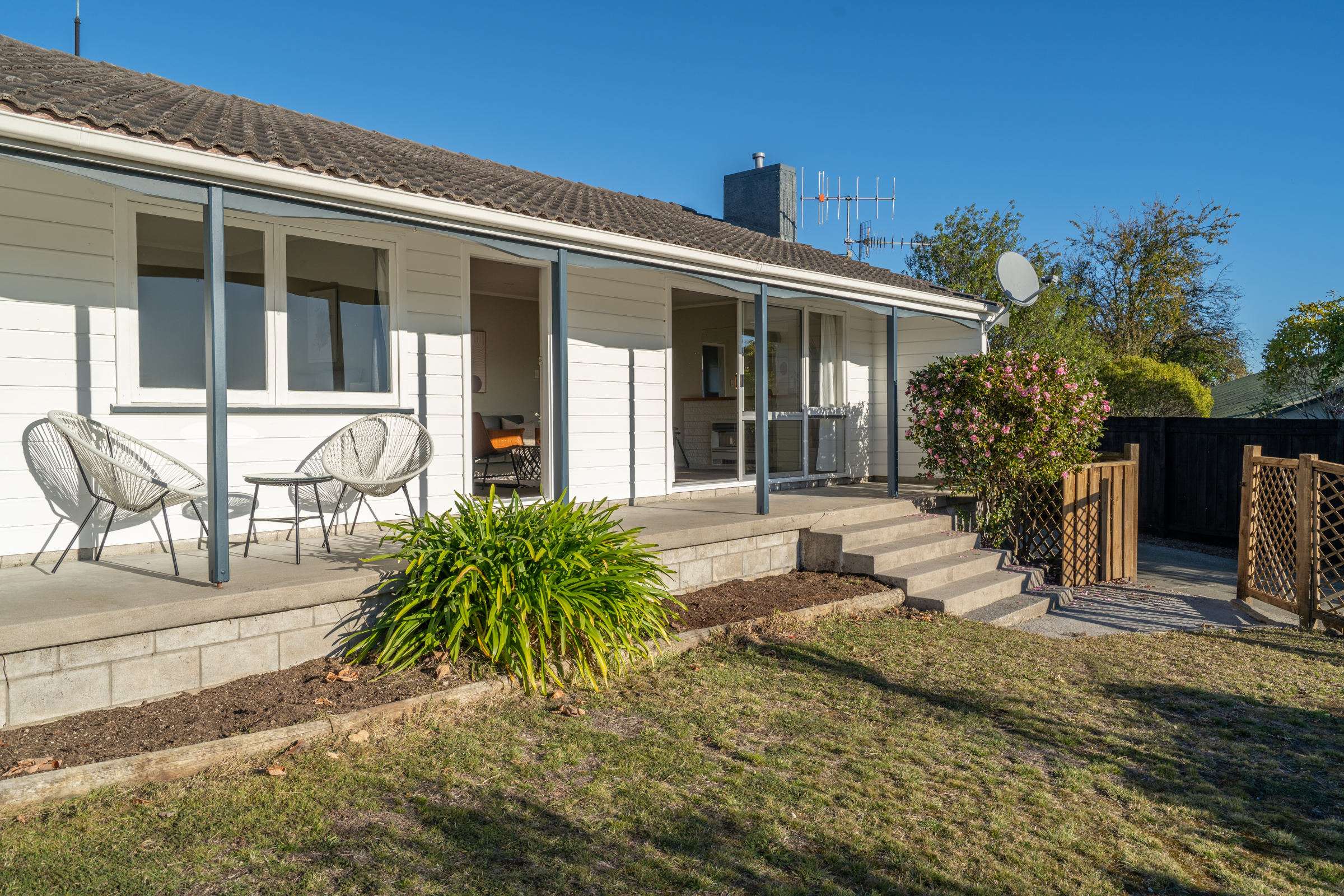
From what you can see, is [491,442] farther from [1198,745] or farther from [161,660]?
[1198,745]

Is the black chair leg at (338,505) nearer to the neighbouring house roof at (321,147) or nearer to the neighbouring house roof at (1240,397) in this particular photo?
the neighbouring house roof at (321,147)

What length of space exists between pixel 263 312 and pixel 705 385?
5.77 metres

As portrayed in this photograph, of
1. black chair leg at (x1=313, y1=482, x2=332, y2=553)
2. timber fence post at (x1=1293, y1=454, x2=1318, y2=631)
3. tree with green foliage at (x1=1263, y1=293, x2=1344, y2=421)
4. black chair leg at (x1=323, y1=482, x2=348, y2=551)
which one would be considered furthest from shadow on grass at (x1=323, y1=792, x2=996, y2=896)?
tree with green foliage at (x1=1263, y1=293, x2=1344, y2=421)

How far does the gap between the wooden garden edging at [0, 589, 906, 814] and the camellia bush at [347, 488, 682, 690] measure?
0.25 m

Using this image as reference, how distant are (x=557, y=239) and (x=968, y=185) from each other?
16.6 meters

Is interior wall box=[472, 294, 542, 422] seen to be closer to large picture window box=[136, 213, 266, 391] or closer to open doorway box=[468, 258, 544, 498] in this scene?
open doorway box=[468, 258, 544, 498]

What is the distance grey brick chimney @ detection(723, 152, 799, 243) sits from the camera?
45.1ft

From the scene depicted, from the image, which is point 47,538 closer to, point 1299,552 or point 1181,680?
point 1181,680

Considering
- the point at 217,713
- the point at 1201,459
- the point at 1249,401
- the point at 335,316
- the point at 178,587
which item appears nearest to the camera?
the point at 217,713

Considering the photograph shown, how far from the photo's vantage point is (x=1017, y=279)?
10.5 meters

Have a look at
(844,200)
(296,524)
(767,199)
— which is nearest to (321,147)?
(296,524)

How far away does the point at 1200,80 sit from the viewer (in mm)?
18547

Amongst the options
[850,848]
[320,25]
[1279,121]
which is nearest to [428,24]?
[320,25]

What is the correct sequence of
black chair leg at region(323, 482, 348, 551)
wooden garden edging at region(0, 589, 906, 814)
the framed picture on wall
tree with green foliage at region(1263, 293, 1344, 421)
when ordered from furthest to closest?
tree with green foliage at region(1263, 293, 1344, 421)
the framed picture on wall
black chair leg at region(323, 482, 348, 551)
wooden garden edging at region(0, 589, 906, 814)
